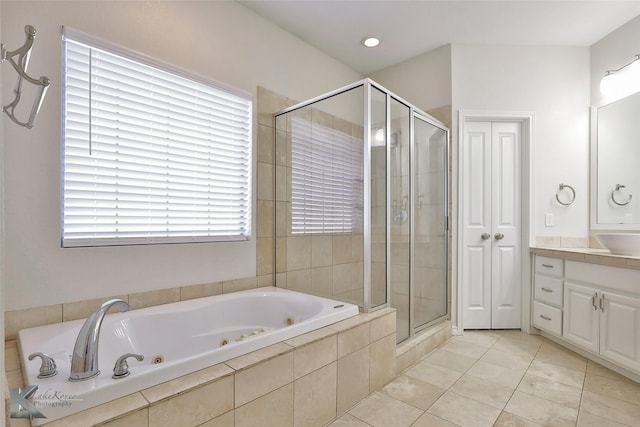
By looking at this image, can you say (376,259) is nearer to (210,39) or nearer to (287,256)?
(287,256)

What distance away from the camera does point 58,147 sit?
163 cm

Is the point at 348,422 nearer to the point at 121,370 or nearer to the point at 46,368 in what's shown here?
the point at 121,370

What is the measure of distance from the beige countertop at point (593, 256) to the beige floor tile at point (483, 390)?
1.10 metres

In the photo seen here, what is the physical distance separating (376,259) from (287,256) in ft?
2.49

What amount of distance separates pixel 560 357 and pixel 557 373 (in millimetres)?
339

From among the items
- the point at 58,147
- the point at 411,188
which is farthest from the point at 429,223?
the point at 58,147

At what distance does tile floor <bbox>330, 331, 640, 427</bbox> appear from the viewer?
1.72 meters

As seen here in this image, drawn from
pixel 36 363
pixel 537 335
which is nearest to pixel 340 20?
pixel 36 363

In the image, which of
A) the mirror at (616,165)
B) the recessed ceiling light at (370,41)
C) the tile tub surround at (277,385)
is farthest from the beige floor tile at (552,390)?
the recessed ceiling light at (370,41)

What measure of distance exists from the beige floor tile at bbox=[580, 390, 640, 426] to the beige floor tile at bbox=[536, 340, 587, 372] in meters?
0.41

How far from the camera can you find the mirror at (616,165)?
264 cm

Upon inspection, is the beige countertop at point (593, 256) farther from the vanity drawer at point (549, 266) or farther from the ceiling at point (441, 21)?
the ceiling at point (441, 21)

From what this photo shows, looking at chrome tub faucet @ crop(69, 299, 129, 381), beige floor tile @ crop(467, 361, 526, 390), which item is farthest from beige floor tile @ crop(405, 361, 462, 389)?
chrome tub faucet @ crop(69, 299, 129, 381)

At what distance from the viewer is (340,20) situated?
2670 mm
